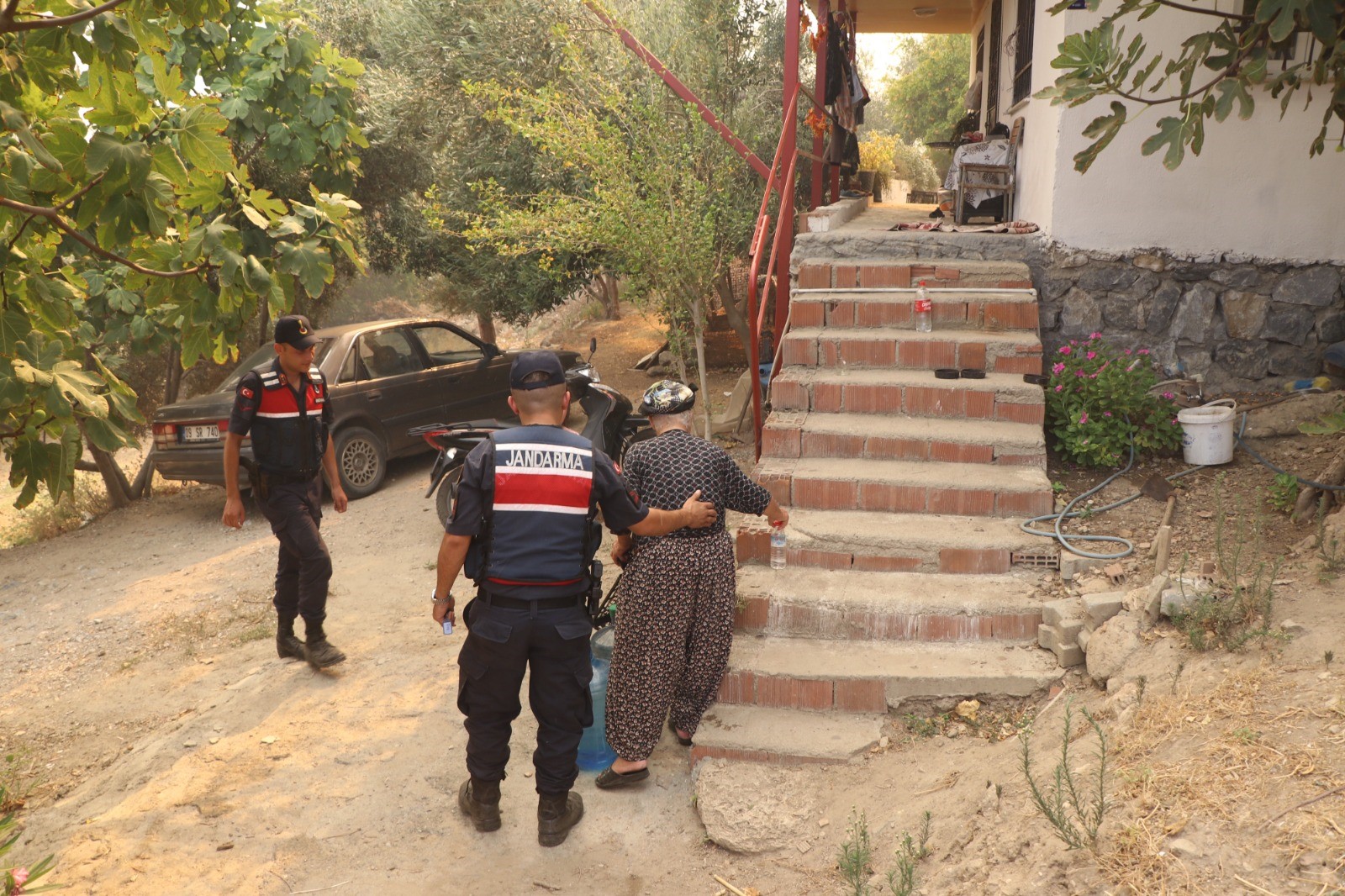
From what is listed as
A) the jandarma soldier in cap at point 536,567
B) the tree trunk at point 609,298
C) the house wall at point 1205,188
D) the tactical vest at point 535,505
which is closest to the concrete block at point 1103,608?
the jandarma soldier in cap at point 536,567

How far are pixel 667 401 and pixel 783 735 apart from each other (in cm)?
149

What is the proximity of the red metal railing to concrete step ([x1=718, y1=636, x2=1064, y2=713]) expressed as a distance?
1.88m

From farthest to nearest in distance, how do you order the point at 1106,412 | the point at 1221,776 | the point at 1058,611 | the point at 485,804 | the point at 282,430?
the point at 1106,412 < the point at 282,430 < the point at 1058,611 < the point at 485,804 < the point at 1221,776

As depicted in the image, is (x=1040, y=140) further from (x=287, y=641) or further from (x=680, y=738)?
(x=287, y=641)

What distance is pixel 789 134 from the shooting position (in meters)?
7.46

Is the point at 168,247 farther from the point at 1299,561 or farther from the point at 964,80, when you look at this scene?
the point at 964,80

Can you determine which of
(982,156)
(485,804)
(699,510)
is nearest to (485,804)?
(485,804)

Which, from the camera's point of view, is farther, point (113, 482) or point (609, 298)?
point (609, 298)

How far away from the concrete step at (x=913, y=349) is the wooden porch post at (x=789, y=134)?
129cm

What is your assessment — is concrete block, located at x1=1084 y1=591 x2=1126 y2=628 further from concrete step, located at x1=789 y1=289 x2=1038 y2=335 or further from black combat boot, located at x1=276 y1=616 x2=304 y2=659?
black combat boot, located at x1=276 y1=616 x2=304 y2=659

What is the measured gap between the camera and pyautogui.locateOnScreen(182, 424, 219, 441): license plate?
8.20 metres

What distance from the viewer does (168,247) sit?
11.9 ft

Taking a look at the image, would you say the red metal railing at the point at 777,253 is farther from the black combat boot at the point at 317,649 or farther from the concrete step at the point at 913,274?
the black combat boot at the point at 317,649

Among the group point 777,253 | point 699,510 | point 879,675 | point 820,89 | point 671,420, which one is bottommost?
point 879,675
